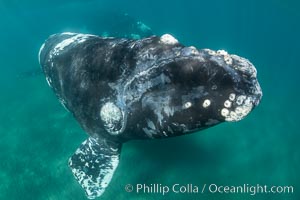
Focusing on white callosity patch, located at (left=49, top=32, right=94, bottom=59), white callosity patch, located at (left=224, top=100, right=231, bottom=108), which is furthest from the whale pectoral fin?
white callosity patch, located at (left=224, top=100, right=231, bottom=108)

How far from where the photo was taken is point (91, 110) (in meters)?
8.98

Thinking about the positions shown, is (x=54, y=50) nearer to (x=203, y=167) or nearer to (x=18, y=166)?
(x=18, y=166)

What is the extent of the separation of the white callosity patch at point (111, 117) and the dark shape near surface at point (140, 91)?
0.03 meters

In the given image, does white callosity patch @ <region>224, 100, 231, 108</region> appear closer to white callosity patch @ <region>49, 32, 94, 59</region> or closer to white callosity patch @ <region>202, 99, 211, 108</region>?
white callosity patch @ <region>202, 99, 211, 108</region>

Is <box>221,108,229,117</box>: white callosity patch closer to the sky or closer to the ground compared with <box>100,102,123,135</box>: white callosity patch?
closer to the sky

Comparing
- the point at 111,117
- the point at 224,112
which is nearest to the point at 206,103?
the point at 224,112

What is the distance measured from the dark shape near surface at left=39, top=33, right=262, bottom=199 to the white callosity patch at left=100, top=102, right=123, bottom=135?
29 millimetres

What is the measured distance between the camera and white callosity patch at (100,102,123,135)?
25.9ft

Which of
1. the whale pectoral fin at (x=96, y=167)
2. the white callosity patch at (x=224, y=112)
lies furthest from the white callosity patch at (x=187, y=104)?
the whale pectoral fin at (x=96, y=167)

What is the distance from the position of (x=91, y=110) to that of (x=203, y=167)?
6952mm

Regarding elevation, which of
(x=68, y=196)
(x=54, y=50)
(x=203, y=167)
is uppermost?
(x=54, y=50)

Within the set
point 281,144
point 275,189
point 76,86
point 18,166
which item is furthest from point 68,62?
point 281,144

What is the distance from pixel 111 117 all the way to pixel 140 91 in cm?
151

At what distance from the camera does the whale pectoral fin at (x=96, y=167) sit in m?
9.76
